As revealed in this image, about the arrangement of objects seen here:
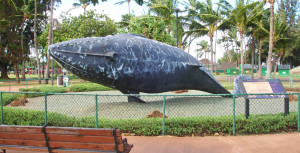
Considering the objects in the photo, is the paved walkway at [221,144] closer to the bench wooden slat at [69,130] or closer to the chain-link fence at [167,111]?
the chain-link fence at [167,111]

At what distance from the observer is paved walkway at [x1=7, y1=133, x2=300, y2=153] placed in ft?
16.1

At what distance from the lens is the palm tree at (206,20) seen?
30.2 meters

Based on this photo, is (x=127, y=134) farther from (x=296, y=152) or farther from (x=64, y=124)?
(x=296, y=152)

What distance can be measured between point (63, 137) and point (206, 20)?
30.1 metres

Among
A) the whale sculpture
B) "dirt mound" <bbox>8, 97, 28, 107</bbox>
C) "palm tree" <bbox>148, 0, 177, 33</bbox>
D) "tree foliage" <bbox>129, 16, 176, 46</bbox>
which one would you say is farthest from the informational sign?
"palm tree" <bbox>148, 0, 177, 33</bbox>

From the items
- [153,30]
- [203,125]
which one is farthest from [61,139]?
[153,30]

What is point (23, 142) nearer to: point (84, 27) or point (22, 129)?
point (22, 129)

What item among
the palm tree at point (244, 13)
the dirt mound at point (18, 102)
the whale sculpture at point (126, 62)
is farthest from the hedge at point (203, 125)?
the palm tree at point (244, 13)

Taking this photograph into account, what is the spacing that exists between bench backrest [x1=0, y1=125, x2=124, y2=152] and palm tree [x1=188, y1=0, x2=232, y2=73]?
27384 millimetres

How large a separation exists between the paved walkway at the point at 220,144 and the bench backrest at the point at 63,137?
1408 millimetres

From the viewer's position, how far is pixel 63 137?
371 centimetres

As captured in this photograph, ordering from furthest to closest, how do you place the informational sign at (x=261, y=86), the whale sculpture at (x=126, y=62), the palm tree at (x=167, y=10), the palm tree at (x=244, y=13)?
the palm tree at (x=167, y=10), the palm tree at (x=244, y=13), the whale sculpture at (x=126, y=62), the informational sign at (x=261, y=86)

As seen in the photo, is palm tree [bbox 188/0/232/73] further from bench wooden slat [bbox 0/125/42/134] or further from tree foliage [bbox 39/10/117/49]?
bench wooden slat [bbox 0/125/42/134]

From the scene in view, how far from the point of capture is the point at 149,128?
6.23m
